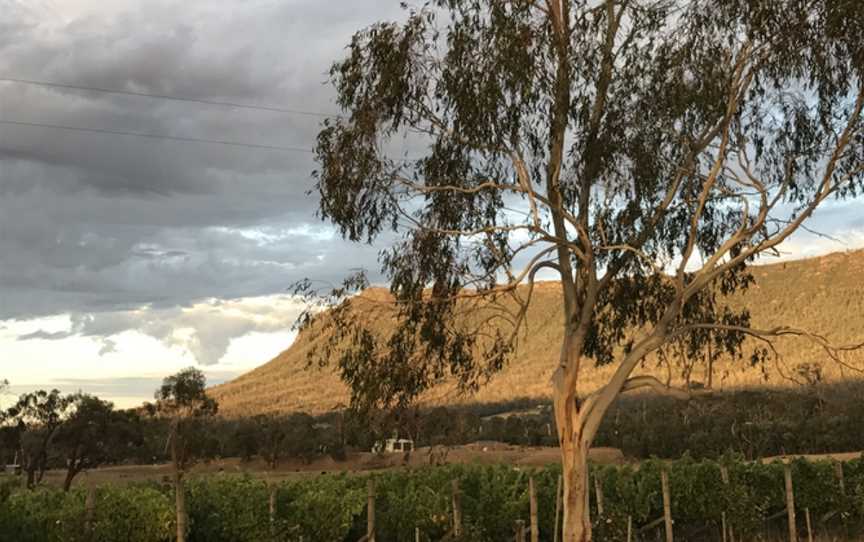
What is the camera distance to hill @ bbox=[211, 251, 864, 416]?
7281 centimetres

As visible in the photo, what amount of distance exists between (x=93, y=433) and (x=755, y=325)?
58.8 m

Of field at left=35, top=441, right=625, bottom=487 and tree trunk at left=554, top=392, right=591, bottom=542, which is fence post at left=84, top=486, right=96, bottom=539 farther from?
field at left=35, top=441, right=625, bottom=487

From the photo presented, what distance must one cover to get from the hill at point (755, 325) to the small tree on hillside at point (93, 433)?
21767 millimetres

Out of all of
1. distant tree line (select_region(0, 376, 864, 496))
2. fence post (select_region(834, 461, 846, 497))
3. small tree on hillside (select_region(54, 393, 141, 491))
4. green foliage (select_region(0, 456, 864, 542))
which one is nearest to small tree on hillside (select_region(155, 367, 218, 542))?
distant tree line (select_region(0, 376, 864, 496))

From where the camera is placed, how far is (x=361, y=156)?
52.7 ft

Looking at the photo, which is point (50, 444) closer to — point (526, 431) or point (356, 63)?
point (526, 431)

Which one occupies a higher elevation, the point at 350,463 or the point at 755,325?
the point at 755,325

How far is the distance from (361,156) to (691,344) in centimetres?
719

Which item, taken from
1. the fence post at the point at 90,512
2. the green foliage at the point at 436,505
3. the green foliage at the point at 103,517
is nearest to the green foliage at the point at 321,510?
the green foliage at the point at 436,505

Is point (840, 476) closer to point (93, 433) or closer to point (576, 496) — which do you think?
point (576, 496)

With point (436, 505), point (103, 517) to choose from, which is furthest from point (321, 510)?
point (103, 517)

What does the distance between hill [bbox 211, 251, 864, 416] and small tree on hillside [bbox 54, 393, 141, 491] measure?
21767 millimetres

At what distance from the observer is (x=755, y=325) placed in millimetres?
84500

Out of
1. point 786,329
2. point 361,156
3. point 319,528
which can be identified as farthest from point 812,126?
point 319,528
